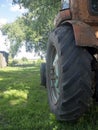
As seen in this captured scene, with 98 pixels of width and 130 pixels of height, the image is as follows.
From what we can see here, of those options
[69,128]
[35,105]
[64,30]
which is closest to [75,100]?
[69,128]

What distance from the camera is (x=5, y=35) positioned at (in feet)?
306

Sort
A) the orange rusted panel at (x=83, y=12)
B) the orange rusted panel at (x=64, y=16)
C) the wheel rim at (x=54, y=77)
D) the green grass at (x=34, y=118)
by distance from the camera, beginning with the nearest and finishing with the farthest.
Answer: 1. the orange rusted panel at (x=83, y=12)
2. the green grass at (x=34, y=118)
3. the orange rusted panel at (x=64, y=16)
4. the wheel rim at (x=54, y=77)

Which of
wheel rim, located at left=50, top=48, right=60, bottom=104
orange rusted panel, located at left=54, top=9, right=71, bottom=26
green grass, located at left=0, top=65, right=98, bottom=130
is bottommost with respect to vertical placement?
green grass, located at left=0, top=65, right=98, bottom=130

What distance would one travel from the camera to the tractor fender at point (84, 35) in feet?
12.0

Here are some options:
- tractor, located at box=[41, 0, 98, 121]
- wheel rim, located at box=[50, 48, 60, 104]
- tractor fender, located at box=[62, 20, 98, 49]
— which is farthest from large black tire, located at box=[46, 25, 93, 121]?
wheel rim, located at box=[50, 48, 60, 104]

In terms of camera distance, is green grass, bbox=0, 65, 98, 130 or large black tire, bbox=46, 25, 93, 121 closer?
large black tire, bbox=46, 25, 93, 121

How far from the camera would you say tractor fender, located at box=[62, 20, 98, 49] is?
12.0 feet

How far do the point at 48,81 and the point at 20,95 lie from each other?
260 centimetres

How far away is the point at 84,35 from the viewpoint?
3721mm

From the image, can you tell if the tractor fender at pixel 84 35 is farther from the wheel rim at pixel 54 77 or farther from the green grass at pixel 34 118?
the green grass at pixel 34 118

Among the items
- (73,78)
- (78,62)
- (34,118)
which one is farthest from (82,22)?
(34,118)

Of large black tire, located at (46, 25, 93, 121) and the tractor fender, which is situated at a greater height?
the tractor fender

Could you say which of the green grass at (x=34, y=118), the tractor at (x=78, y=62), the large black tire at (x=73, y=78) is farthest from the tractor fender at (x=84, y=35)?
the green grass at (x=34, y=118)

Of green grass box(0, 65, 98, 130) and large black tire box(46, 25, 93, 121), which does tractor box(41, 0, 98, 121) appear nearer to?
large black tire box(46, 25, 93, 121)
